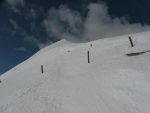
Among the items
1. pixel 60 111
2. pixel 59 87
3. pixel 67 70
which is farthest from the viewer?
pixel 67 70

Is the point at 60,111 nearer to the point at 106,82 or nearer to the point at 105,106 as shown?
the point at 105,106

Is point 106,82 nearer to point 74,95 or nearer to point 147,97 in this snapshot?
point 74,95

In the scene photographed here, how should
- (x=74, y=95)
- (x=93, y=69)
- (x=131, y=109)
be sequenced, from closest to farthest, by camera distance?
(x=131, y=109), (x=74, y=95), (x=93, y=69)

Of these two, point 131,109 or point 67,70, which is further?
point 67,70

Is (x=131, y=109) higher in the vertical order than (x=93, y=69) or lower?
lower

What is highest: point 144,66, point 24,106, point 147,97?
point 144,66

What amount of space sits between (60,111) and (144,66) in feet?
27.6

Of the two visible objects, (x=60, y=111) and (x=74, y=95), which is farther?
(x=74, y=95)

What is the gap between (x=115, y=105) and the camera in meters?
15.3

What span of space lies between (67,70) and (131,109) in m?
13.8

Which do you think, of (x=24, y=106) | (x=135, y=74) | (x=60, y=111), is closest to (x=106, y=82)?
(x=135, y=74)

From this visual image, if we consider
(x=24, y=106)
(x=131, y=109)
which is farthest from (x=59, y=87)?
(x=131, y=109)

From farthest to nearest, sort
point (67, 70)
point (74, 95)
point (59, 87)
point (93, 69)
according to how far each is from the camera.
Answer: point (67, 70)
point (93, 69)
point (59, 87)
point (74, 95)

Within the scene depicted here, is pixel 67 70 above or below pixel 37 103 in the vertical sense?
above
